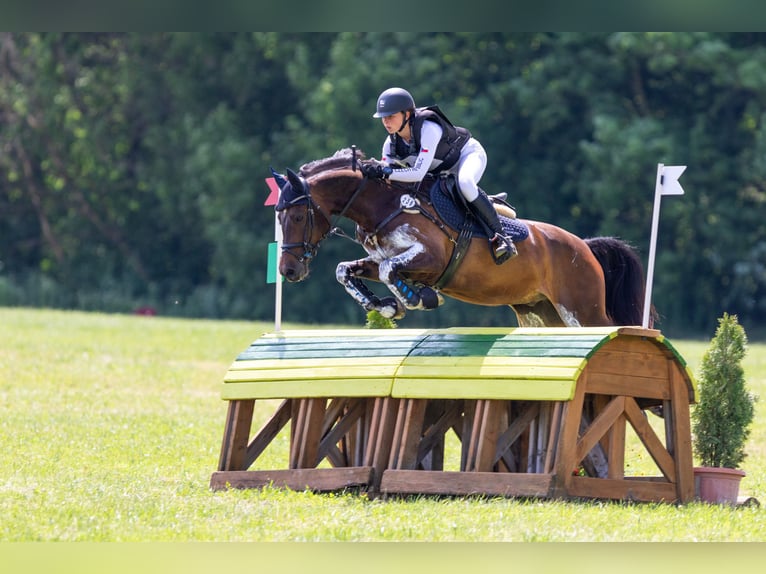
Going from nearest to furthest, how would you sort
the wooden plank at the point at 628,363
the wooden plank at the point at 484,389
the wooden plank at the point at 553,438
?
the wooden plank at the point at 484,389
the wooden plank at the point at 553,438
the wooden plank at the point at 628,363

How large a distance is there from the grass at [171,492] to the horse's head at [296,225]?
132 cm

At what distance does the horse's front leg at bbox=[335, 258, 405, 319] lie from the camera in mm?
8031

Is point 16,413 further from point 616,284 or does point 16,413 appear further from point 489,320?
point 489,320

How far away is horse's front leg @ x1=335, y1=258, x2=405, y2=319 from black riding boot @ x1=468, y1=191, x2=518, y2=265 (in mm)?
702

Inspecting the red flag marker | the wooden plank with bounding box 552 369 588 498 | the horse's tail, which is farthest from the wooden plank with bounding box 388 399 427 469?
the horse's tail

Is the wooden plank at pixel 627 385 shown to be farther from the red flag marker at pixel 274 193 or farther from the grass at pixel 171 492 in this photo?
the red flag marker at pixel 274 193

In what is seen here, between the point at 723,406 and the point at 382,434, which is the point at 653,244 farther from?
the point at 382,434

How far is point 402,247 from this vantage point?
8.05 metres

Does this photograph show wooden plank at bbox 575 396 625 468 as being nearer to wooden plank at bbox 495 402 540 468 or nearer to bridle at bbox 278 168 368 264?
wooden plank at bbox 495 402 540 468

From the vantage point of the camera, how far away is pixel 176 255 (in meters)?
35.4

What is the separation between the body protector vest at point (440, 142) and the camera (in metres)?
8.16

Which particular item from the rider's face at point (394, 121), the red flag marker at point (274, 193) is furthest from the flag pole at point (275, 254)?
the rider's face at point (394, 121)

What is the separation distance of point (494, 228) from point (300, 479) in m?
1.95

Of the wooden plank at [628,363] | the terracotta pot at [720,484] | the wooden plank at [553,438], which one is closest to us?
the wooden plank at [553,438]
